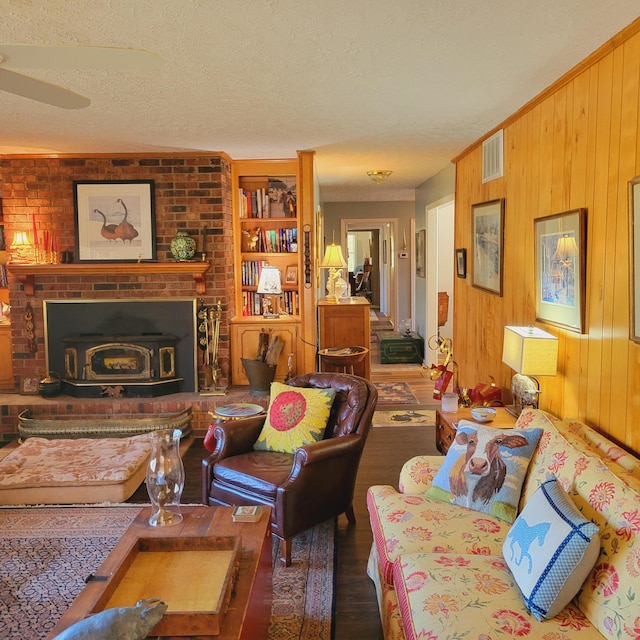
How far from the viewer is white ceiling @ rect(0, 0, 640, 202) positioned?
2.24m

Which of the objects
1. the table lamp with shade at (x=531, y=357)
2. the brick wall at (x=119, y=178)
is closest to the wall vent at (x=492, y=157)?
the table lamp with shade at (x=531, y=357)

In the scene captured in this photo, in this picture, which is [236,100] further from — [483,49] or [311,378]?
[311,378]

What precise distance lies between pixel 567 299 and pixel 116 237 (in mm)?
3985

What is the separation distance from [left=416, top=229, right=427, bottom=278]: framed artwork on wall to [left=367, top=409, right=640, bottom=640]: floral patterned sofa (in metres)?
5.39

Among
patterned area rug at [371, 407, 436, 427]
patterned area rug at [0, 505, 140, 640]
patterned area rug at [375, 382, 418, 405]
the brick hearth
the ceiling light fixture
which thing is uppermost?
the ceiling light fixture

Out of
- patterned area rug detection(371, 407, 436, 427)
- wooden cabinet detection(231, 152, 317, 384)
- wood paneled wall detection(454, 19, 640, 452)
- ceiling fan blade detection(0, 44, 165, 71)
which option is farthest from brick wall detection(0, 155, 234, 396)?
ceiling fan blade detection(0, 44, 165, 71)

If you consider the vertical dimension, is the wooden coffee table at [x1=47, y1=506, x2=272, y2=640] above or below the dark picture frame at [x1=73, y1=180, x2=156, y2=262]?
below

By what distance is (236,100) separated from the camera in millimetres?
3490

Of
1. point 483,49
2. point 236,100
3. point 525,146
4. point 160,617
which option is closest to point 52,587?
point 160,617

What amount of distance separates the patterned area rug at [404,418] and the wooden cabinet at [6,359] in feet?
11.7

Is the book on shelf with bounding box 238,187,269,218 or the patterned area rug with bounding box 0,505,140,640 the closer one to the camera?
the patterned area rug with bounding box 0,505,140,640

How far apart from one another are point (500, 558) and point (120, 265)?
13.9ft

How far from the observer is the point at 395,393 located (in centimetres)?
673

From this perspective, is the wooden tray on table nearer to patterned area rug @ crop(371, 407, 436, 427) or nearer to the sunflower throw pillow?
the sunflower throw pillow
